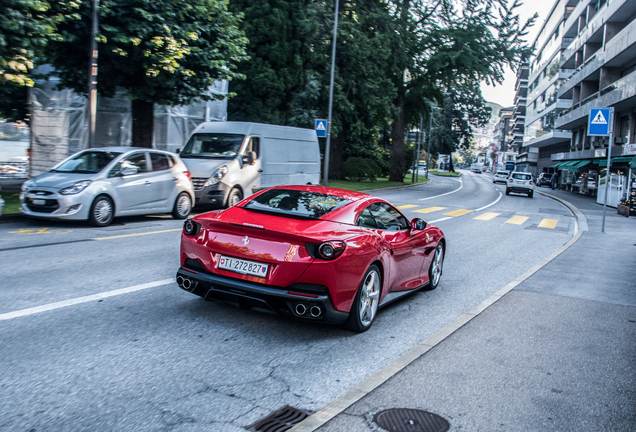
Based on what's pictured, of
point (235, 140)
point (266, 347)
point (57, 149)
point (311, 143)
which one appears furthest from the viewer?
point (57, 149)

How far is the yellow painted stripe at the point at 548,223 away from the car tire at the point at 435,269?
11.6m

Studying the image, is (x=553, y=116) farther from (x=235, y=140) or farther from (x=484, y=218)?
(x=235, y=140)

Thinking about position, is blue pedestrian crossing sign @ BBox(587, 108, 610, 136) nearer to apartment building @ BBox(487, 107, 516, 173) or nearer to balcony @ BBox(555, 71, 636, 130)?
balcony @ BBox(555, 71, 636, 130)

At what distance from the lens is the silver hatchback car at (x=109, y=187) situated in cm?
1100

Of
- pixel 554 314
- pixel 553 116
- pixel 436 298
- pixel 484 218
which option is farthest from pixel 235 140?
pixel 553 116

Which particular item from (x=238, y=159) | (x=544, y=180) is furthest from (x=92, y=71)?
(x=544, y=180)

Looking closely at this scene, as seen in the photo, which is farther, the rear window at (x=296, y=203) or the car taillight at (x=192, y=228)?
the rear window at (x=296, y=203)

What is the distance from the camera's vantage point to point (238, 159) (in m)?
15.6

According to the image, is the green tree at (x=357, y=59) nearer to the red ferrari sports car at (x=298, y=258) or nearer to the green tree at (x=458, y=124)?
the red ferrari sports car at (x=298, y=258)

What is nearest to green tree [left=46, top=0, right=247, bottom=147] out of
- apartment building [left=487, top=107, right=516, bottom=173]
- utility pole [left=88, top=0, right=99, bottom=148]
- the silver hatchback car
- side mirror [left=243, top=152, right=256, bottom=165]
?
utility pole [left=88, top=0, right=99, bottom=148]

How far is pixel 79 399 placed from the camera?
136 inches

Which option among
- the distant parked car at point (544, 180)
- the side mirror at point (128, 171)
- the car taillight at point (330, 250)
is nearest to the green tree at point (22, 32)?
the side mirror at point (128, 171)

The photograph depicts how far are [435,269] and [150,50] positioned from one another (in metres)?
10.7

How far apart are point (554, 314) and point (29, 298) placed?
214 inches
